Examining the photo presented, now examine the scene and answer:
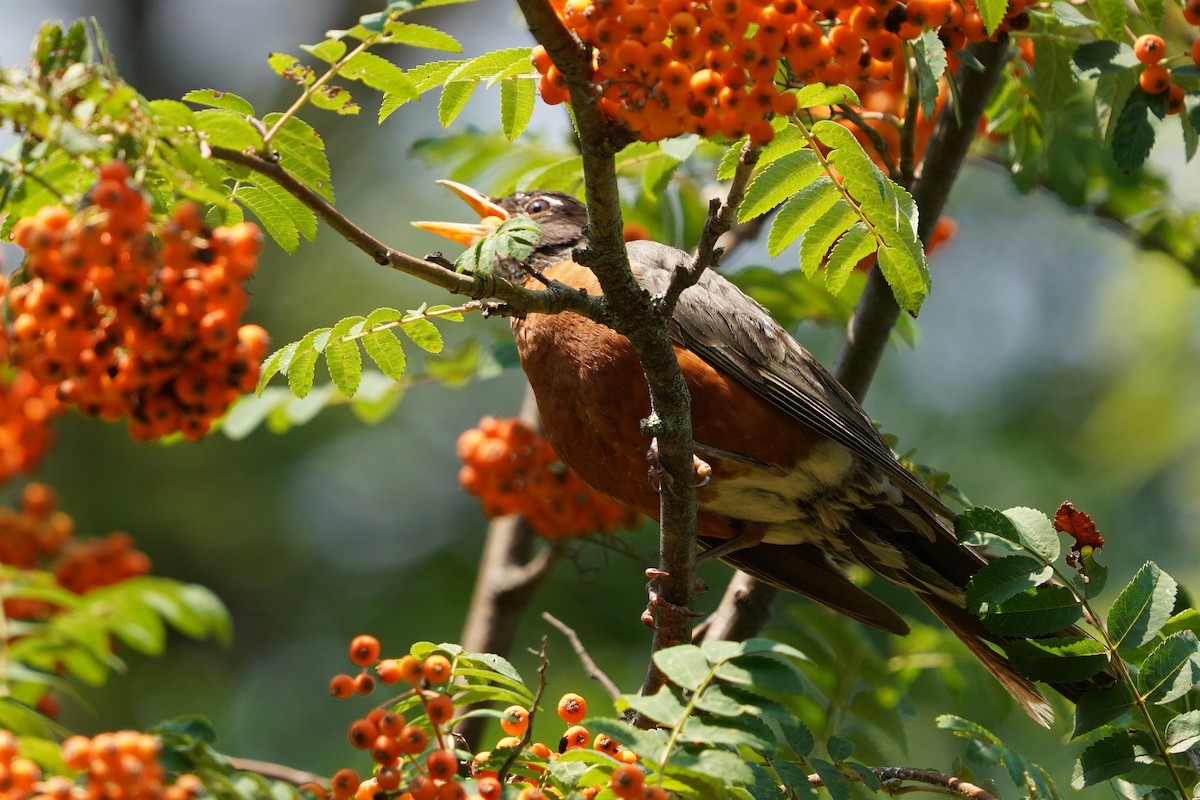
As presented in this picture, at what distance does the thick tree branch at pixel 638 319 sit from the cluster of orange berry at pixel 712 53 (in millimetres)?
43

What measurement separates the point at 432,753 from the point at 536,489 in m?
2.36

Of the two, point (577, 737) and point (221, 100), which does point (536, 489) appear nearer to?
point (577, 737)

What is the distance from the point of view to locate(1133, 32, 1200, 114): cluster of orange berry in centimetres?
290

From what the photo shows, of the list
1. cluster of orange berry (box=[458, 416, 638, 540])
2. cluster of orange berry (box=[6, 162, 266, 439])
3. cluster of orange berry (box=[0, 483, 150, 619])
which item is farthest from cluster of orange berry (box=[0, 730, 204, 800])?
cluster of orange berry (box=[458, 416, 638, 540])

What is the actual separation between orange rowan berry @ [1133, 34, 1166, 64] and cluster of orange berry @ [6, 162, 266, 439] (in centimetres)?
218

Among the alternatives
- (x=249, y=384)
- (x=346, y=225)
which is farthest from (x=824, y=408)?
(x=249, y=384)

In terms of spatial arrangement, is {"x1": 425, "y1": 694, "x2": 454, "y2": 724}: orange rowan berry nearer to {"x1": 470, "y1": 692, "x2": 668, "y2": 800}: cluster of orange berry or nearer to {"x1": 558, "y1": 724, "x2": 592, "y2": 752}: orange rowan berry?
{"x1": 470, "y1": 692, "x2": 668, "y2": 800}: cluster of orange berry

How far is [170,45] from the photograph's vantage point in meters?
7.27

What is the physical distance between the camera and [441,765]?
1.91m

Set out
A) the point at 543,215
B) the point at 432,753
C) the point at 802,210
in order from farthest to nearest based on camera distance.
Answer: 1. the point at 543,215
2. the point at 802,210
3. the point at 432,753

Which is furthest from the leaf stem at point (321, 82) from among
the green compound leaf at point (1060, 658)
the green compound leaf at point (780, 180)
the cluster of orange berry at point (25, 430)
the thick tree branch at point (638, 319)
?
the green compound leaf at point (1060, 658)

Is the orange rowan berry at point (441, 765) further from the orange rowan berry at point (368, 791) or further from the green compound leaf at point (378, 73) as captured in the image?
the green compound leaf at point (378, 73)

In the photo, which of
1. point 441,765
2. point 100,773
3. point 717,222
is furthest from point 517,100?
point 100,773

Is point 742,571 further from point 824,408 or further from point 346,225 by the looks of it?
point 346,225
